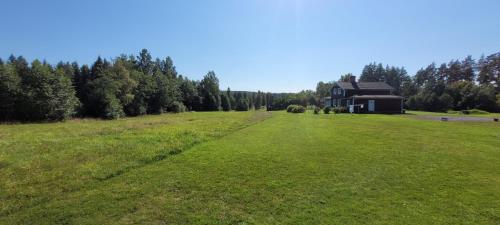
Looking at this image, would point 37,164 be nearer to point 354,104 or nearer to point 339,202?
point 339,202

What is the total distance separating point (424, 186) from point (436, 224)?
6.47ft

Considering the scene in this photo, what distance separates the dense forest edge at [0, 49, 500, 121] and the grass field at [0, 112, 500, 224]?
73.1ft

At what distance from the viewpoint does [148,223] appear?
4.59m

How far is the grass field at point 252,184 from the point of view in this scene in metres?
4.88

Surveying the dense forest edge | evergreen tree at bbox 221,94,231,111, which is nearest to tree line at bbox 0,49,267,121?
the dense forest edge

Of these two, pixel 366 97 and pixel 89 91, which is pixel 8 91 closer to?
pixel 89 91

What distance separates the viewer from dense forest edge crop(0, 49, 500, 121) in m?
28.8

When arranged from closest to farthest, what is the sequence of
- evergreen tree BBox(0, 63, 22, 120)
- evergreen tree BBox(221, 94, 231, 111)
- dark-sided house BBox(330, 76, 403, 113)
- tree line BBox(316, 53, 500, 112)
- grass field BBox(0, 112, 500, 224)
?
1. grass field BBox(0, 112, 500, 224)
2. evergreen tree BBox(0, 63, 22, 120)
3. dark-sided house BBox(330, 76, 403, 113)
4. tree line BBox(316, 53, 500, 112)
5. evergreen tree BBox(221, 94, 231, 111)

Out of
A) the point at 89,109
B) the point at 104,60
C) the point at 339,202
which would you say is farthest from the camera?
the point at 104,60

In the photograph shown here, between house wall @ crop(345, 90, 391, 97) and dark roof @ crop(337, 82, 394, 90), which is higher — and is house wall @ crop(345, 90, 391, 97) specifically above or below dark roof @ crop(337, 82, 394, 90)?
below

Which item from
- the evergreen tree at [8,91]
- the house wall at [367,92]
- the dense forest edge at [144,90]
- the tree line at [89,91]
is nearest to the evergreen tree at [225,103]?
the dense forest edge at [144,90]

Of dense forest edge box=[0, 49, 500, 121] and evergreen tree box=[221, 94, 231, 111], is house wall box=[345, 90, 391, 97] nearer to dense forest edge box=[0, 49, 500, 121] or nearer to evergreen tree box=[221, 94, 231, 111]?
dense forest edge box=[0, 49, 500, 121]

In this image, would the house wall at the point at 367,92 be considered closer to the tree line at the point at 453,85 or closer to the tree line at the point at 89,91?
the tree line at the point at 453,85

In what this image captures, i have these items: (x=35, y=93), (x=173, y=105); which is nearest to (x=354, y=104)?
(x=173, y=105)
